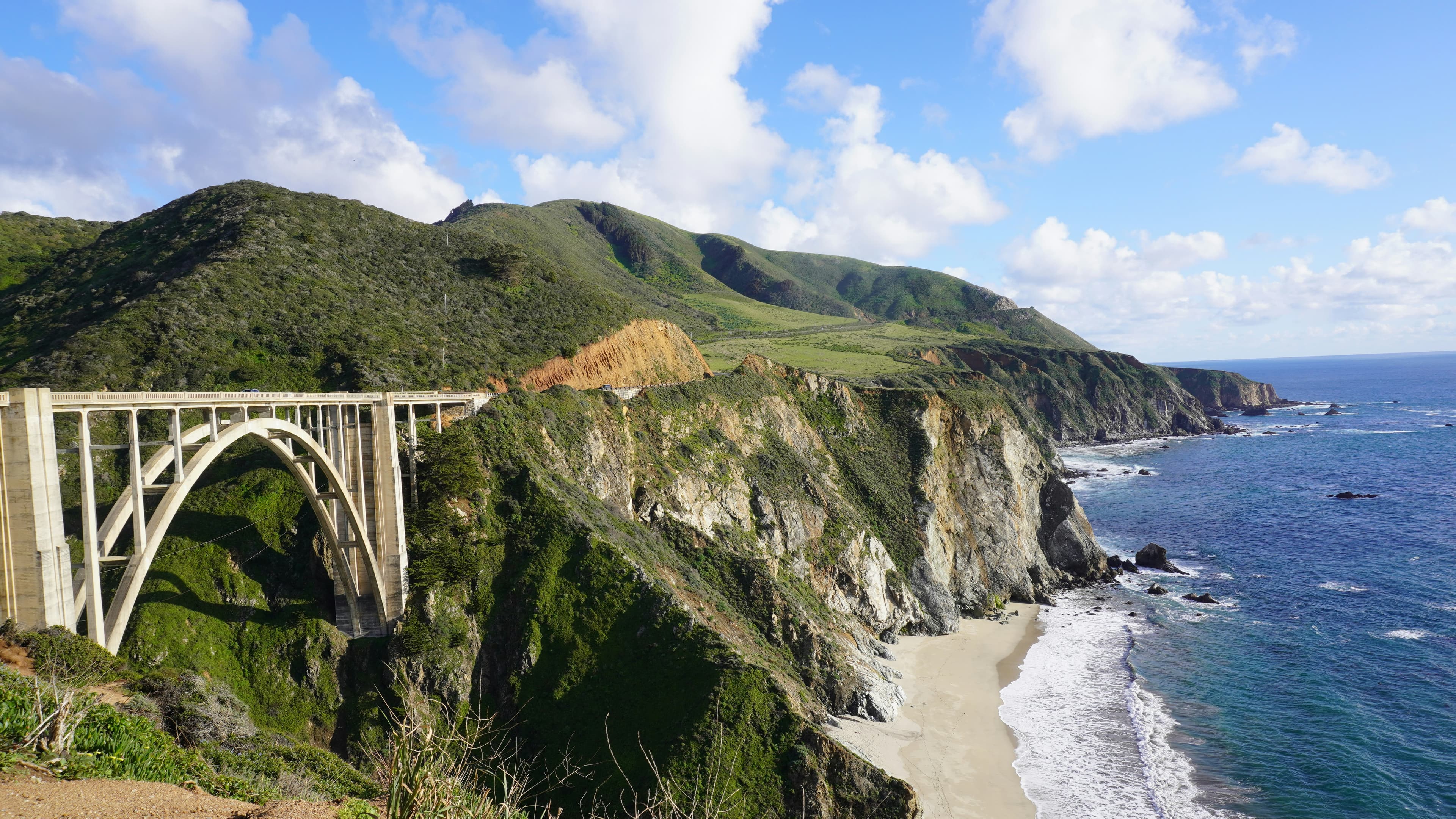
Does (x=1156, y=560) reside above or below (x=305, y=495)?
below

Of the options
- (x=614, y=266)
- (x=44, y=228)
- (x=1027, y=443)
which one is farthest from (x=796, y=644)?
(x=614, y=266)

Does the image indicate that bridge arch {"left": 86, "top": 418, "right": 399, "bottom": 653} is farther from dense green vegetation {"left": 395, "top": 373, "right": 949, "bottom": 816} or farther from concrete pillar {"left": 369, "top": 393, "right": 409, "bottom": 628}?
dense green vegetation {"left": 395, "top": 373, "right": 949, "bottom": 816}

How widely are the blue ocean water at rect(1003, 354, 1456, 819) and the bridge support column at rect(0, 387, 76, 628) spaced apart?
36620 mm

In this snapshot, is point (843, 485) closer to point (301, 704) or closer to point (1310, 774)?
point (1310, 774)

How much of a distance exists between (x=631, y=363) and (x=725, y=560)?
878 inches

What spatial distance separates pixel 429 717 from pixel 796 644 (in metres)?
34.7

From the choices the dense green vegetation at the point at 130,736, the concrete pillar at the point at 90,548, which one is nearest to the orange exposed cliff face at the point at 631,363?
the dense green vegetation at the point at 130,736

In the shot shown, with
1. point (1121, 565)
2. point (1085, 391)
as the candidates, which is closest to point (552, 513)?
point (1121, 565)

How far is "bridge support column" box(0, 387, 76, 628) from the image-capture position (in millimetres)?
15602

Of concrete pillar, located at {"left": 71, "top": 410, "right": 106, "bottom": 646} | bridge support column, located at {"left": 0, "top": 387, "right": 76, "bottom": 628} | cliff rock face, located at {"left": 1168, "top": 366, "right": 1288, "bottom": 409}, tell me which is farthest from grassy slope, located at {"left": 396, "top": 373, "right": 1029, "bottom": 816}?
cliff rock face, located at {"left": 1168, "top": 366, "right": 1288, "bottom": 409}

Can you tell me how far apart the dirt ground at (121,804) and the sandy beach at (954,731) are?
2526 centimetres

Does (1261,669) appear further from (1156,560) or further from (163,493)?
(163,493)

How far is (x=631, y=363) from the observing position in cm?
6038

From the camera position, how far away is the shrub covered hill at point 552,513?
94.7 ft
